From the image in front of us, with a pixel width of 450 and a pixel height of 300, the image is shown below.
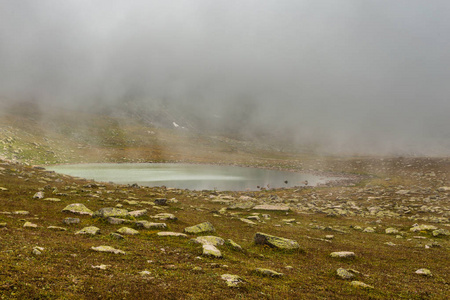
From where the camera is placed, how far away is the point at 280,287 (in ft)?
42.3

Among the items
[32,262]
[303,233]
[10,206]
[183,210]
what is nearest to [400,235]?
[303,233]

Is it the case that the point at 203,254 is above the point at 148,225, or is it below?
below

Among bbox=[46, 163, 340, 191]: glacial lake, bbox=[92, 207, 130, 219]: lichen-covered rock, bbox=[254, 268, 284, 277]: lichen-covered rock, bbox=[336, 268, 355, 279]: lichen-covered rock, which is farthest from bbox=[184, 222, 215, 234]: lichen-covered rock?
bbox=[46, 163, 340, 191]: glacial lake

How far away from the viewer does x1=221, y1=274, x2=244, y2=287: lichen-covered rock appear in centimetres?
1228

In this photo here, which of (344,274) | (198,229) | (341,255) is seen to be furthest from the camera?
(198,229)

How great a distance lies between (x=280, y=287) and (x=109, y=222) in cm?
1578

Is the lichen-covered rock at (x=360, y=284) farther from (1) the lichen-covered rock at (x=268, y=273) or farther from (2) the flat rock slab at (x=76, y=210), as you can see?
(2) the flat rock slab at (x=76, y=210)

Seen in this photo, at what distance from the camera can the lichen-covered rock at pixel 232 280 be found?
40.3 ft

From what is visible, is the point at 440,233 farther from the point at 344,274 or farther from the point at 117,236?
the point at 117,236

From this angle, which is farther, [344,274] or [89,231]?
[89,231]

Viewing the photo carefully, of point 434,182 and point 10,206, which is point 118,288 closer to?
point 10,206

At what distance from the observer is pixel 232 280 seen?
498 inches

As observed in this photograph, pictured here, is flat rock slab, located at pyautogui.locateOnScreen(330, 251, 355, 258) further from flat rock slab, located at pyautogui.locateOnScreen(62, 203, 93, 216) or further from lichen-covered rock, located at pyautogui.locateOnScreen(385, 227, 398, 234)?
flat rock slab, located at pyautogui.locateOnScreen(62, 203, 93, 216)

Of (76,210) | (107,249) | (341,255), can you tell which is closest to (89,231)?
(107,249)
